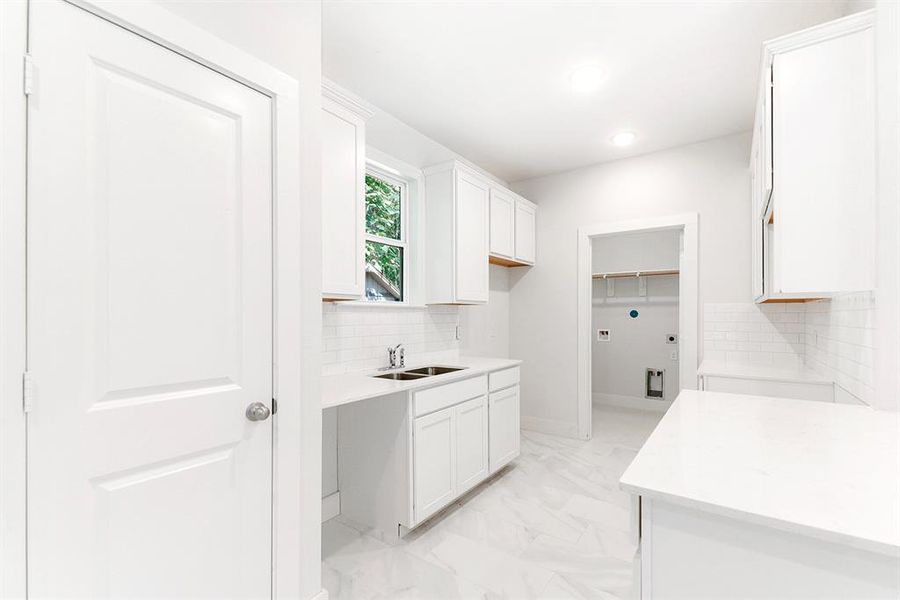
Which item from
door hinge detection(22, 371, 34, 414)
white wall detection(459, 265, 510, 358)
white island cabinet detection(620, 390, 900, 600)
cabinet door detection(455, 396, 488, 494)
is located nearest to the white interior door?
door hinge detection(22, 371, 34, 414)

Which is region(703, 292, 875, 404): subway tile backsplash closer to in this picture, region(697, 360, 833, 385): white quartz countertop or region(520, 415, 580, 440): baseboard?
region(697, 360, 833, 385): white quartz countertop

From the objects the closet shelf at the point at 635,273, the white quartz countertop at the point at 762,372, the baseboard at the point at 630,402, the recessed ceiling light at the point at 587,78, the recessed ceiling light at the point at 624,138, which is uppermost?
the recessed ceiling light at the point at 587,78

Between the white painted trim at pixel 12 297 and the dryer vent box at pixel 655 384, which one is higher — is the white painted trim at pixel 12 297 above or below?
above

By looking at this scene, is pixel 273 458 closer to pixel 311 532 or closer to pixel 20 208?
pixel 311 532

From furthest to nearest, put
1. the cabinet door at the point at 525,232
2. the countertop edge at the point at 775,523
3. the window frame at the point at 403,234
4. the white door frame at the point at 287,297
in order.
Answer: the cabinet door at the point at 525,232
the window frame at the point at 403,234
the white door frame at the point at 287,297
the countertop edge at the point at 775,523

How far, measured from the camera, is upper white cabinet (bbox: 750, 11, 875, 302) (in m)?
1.41

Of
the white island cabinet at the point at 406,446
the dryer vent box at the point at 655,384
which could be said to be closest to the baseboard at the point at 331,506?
the white island cabinet at the point at 406,446

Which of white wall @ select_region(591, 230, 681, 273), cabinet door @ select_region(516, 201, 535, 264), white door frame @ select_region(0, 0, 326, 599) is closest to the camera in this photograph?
white door frame @ select_region(0, 0, 326, 599)

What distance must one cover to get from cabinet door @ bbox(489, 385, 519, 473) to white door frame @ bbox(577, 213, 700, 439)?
1037 millimetres

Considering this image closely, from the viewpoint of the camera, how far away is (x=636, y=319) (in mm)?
5508

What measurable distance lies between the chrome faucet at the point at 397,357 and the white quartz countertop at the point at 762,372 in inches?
81.8

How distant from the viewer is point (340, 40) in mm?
2172

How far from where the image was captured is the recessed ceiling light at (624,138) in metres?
3.31

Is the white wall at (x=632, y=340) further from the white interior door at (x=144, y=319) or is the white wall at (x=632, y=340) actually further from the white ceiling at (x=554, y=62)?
the white interior door at (x=144, y=319)
